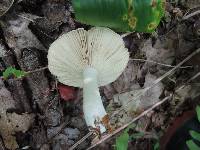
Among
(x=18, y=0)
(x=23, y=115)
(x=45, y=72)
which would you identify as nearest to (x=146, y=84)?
(x=45, y=72)

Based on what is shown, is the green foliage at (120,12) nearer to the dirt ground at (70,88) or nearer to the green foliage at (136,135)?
the dirt ground at (70,88)

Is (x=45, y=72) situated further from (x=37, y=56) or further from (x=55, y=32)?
(x=55, y=32)

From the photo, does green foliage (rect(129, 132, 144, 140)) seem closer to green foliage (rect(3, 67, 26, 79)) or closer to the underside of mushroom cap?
the underside of mushroom cap

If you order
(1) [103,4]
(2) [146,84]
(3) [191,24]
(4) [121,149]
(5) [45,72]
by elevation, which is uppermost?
(1) [103,4]

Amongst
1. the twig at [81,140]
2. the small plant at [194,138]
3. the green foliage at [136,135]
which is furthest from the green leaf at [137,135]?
the small plant at [194,138]

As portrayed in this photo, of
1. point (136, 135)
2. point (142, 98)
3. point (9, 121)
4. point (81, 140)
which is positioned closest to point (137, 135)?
point (136, 135)

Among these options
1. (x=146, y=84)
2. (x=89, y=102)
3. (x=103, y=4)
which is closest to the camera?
(x=103, y=4)

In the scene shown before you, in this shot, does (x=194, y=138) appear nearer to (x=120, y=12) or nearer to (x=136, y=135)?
(x=136, y=135)
